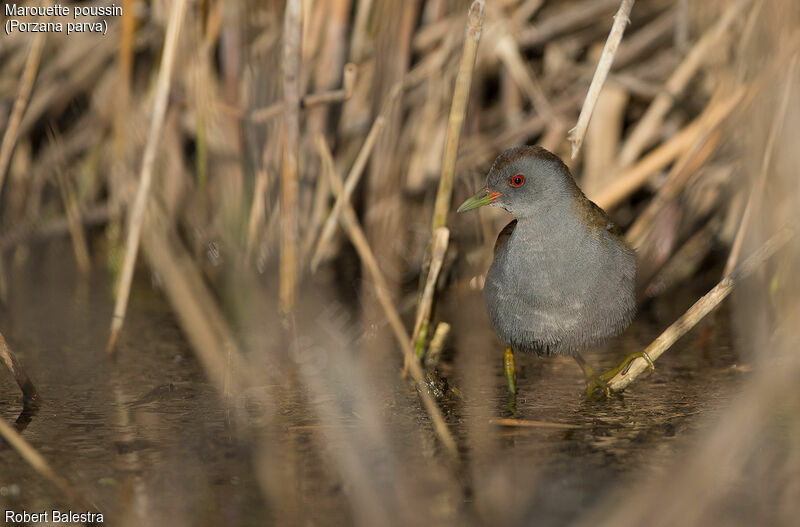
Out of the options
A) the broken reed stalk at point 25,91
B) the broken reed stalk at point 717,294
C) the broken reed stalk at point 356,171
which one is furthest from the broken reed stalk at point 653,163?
the broken reed stalk at point 25,91

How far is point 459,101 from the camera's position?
3092 millimetres

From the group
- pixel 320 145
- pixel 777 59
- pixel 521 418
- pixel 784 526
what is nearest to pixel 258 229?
pixel 320 145

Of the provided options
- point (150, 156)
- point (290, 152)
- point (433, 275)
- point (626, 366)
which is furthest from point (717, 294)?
point (150, 156)

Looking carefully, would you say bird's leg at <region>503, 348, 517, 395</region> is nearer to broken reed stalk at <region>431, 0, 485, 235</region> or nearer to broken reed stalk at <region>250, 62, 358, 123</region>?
broken reed stalk at <region>431, 0, 485, 235</region>

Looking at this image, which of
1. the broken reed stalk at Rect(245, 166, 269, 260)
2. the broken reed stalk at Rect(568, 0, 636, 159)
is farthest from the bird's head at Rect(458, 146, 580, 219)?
the broken reed stalk at Rect(245, 166, 269, 260)

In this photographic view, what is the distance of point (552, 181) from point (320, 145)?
47.5 inches

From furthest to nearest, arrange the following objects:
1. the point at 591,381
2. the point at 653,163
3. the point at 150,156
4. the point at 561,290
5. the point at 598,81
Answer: the point at 653,163 < the point at 150,156 < the point at 591,381 < the point at 561,290 < the point at 598,81

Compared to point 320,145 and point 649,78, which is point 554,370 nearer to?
point 320,145

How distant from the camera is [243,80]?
14.2ft

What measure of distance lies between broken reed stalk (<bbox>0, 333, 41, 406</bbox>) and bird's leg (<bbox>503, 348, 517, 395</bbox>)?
4.57 ft

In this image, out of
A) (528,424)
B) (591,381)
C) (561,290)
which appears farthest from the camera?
(591,381)

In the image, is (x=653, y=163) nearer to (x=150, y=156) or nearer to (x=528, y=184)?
(x=528, y=184)

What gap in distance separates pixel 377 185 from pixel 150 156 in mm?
1303

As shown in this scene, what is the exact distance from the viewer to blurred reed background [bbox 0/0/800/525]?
271 centimetres
